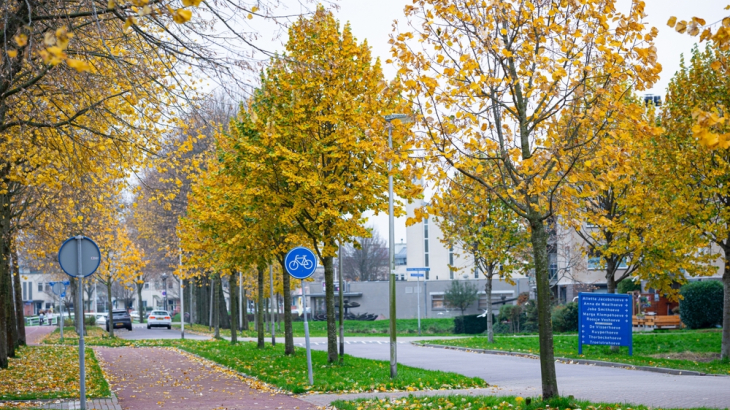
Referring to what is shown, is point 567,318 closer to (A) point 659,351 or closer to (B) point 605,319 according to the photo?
(A) point 659,351

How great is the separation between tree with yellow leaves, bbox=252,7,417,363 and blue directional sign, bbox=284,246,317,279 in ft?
6.39

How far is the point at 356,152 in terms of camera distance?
16781mm

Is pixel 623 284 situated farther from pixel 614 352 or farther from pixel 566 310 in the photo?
pixel 614 352

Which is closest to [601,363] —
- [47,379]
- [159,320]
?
[47,379]

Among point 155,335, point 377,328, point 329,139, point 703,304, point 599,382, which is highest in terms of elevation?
point 329,139

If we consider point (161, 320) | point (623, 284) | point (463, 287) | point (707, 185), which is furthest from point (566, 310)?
point (161, 320)

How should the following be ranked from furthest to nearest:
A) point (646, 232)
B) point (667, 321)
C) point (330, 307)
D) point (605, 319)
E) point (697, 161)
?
1. point (667, 321)
2. point (605, 319)
3. point (646, 232)
4. point (697, 161)
5. point (330, 307)

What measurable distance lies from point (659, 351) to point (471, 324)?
20.5 m

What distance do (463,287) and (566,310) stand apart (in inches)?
822

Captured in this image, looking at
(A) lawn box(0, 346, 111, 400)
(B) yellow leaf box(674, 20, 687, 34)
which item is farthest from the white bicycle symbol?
(B) yellow leaf box(674, 20, 687, 34)

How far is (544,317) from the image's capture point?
9969mm

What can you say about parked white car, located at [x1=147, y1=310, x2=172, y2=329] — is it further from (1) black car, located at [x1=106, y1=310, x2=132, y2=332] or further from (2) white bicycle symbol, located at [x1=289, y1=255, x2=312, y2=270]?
(2) white bicycle symbol, located at [x1=289, y1=255, x2=312, y2=270]

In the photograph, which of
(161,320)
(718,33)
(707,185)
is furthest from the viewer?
(161,320)

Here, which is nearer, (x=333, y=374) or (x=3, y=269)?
(x=333, y=374)
